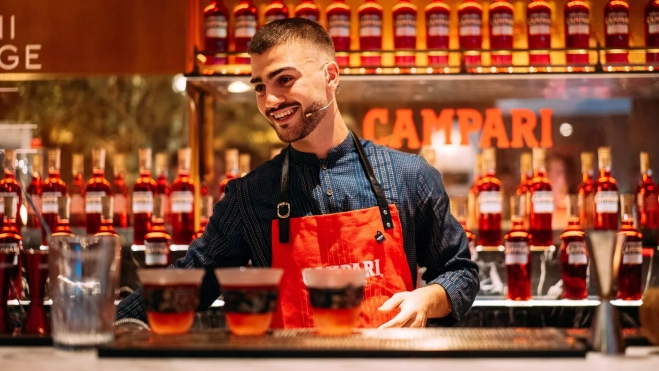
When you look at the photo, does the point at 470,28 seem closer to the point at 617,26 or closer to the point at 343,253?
the point at 617,26

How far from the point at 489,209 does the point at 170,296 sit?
6.60ft

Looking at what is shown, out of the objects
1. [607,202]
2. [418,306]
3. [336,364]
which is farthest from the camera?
[607,202]

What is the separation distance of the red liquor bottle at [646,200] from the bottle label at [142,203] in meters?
1.90

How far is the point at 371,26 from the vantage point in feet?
10.6

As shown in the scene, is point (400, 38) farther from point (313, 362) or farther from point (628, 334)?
point (313, 362)

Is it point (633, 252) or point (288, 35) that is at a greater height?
point (288, 35)

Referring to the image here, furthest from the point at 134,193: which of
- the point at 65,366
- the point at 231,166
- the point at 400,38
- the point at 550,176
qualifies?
the point at 65,366

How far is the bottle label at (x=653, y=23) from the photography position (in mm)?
3225

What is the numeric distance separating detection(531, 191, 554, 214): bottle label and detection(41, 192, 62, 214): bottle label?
1.86 meters

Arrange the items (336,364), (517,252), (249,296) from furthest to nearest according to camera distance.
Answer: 1. (517,252)
2. (249,296)
3. (336,364)

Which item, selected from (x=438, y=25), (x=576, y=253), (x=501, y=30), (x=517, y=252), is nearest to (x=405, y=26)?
(x=438, y=25)

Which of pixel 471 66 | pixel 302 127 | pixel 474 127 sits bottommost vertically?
pixel 302 127

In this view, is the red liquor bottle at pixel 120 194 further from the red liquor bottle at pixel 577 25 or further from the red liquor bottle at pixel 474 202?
the red liquor bottle at pixel 577 25

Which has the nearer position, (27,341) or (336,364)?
(336,364)
